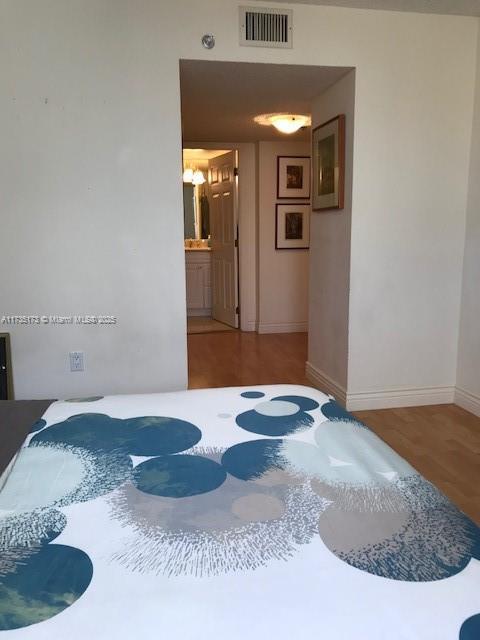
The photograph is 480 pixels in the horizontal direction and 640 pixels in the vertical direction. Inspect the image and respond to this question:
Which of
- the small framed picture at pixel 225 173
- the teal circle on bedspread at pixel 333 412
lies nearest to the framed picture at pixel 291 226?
the small framed picture at pixel 225 173

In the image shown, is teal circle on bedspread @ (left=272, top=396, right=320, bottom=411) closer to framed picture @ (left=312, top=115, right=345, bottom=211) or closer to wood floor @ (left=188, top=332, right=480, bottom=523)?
wood floor @ (left=188, top=332, right=480, bottom=523)

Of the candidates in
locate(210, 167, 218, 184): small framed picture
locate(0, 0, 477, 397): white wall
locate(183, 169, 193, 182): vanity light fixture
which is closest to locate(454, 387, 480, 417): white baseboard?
locate(0, 0, 477, 397): white wall

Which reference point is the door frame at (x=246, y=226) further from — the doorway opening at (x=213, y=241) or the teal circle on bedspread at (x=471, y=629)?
the teal circle on bedspread at (x=471, y=629)

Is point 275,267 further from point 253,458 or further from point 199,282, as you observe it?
point 253,458

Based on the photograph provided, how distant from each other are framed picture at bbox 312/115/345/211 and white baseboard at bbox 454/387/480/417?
4.95 feet

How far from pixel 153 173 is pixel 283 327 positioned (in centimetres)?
335

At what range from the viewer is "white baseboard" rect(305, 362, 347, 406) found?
3.47 meters

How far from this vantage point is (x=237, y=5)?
2.85 meters

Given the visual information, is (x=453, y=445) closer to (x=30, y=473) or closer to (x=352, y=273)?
(x=352, y=273)

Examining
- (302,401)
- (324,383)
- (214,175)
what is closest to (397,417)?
(324,383)

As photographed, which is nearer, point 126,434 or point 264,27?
point 126,434

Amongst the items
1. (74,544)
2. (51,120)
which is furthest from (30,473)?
(51,120)

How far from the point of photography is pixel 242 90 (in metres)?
3.46

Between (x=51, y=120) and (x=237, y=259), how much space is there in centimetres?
327
